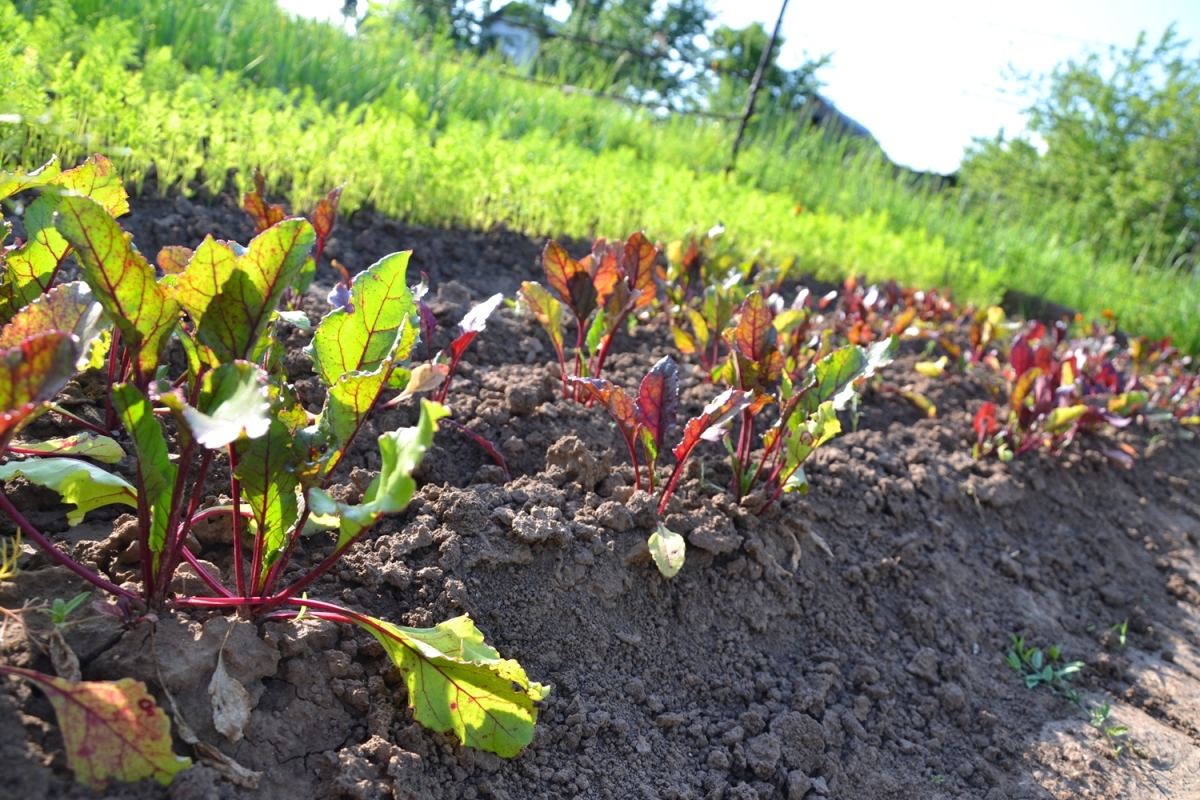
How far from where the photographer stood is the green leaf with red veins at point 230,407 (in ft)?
3.18

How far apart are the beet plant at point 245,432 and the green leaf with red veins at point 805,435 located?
0.93 m

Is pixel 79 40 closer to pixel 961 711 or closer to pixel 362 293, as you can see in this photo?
pixel 362 293

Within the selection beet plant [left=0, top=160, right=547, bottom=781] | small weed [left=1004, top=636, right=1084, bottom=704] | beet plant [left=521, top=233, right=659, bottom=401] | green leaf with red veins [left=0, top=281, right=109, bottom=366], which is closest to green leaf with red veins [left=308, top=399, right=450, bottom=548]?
beet plant [left=0, top=160, right=547, bottom=781]

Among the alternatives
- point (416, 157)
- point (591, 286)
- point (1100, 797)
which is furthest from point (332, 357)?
point (416, 157)

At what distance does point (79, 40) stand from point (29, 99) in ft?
4.77

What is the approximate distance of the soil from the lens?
4.13 ft

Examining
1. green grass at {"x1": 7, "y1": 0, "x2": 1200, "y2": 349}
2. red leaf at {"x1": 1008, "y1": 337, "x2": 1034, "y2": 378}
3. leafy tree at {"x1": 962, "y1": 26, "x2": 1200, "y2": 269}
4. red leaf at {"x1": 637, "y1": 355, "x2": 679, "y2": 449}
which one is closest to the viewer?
red leaf at {"x1": 637, "y1": 355, "x2": 679, "y2": 449}

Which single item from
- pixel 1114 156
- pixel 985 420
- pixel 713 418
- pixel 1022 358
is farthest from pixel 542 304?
pixel 1114 156

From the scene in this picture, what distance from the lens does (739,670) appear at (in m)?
1.82

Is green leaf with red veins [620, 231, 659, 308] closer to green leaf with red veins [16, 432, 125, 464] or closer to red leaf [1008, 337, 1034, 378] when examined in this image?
green leaf with red veins [16, 432, 125, 464]

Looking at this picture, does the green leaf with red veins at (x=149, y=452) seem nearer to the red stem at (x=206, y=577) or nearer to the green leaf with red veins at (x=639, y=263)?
the red stem at (x=206, y=577)

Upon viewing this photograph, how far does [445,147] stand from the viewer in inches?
139

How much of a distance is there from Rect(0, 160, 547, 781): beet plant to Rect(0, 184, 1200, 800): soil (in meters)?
0.09

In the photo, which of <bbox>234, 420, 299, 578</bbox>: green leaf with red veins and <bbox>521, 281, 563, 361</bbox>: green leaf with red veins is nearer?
<bbox>234, 420, 299, 578</bbox>: green leaf with red veins
